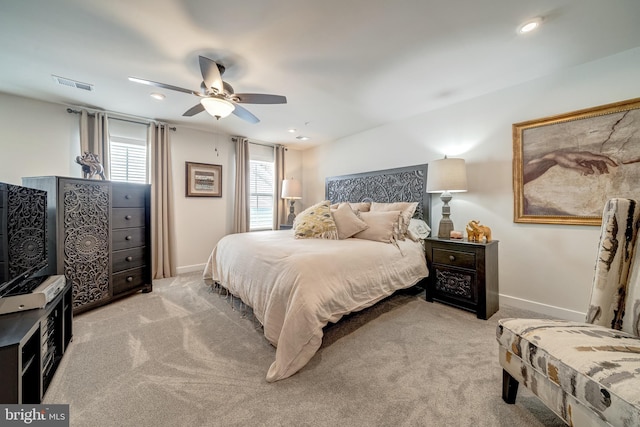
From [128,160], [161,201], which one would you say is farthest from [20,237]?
[128,160]

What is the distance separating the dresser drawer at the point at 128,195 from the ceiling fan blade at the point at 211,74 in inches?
71.5

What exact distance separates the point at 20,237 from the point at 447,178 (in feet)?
11.8

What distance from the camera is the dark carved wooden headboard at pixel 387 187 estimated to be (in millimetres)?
3330

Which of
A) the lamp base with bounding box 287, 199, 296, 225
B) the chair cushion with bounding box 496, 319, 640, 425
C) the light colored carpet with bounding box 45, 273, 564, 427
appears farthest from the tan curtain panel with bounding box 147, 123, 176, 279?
the chair cushion with bounding box 496, 319, 640, 425

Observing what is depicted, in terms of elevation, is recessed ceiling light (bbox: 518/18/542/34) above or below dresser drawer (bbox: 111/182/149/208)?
above

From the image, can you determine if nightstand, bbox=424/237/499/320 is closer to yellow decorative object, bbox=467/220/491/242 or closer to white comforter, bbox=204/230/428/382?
yellow decorative object, bbox=467/220/491/242

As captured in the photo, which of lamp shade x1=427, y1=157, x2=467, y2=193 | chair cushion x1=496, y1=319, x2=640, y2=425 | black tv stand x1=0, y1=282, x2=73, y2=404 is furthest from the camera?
lamp shade x1=427, y1=157, x2=467, y2=193

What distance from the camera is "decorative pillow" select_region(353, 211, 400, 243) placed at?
2721mm

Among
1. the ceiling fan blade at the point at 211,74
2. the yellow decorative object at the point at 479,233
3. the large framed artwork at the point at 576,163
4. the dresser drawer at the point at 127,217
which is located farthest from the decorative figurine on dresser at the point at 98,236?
the large framed artwork at the point at 576,163

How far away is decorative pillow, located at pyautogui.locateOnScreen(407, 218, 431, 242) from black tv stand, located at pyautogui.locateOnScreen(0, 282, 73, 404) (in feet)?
10.2

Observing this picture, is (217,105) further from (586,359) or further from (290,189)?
(586,359)

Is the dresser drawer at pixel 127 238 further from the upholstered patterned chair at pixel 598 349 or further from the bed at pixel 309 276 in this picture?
the upholstered patterned chair at pixel 598 349

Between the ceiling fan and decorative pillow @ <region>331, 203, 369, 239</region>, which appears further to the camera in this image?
decorative pillow @ <region>331, 203, 369, 239</region>

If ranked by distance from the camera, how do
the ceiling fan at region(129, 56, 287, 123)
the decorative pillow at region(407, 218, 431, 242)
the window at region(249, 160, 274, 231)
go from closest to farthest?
the ceiling fan at region(129, 56, 287, 123), the decorative pillow at region(407, 218, 431, 242), the window at region(249, 160, 274, 231)
